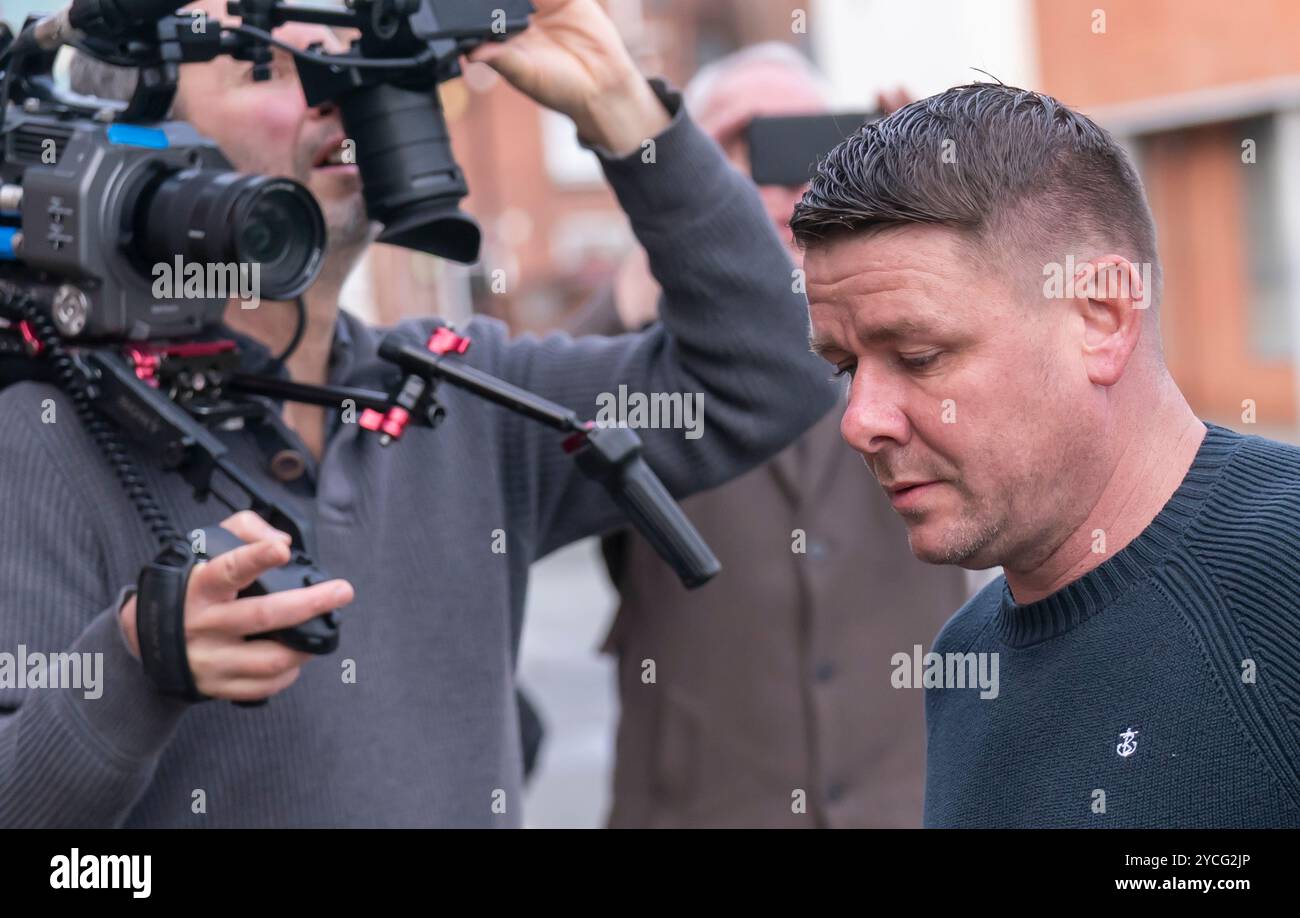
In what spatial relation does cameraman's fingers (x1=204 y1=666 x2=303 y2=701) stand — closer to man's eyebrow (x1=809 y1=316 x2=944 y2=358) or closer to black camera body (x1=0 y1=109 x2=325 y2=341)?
black camera body (x1=0 y1=109 x2=325 y2=341)

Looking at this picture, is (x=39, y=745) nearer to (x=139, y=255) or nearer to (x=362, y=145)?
(x=139, y=255)

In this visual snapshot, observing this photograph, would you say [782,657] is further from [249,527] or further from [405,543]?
[249,527]

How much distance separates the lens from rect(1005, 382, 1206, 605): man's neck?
67.5 inches

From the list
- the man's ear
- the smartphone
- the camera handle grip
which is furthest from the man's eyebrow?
the smartphone

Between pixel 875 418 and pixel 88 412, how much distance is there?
114 centimetres

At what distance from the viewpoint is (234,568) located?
192cm

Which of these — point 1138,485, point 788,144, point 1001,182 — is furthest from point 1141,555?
point 788,144

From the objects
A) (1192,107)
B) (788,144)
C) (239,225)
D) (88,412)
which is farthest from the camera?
(1192,107)

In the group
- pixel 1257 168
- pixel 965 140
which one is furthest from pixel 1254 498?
pixel 1257 168

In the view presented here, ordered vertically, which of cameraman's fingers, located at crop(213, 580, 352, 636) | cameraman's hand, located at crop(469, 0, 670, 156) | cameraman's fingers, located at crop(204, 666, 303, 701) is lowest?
cameraman's fingers, located at crop(204, 666, 303, 701)

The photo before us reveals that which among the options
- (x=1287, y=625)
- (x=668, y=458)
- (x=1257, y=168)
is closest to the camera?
(x=1287, y=625)

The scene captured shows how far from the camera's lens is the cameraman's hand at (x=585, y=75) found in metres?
2.58

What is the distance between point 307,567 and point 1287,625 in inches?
43.9
